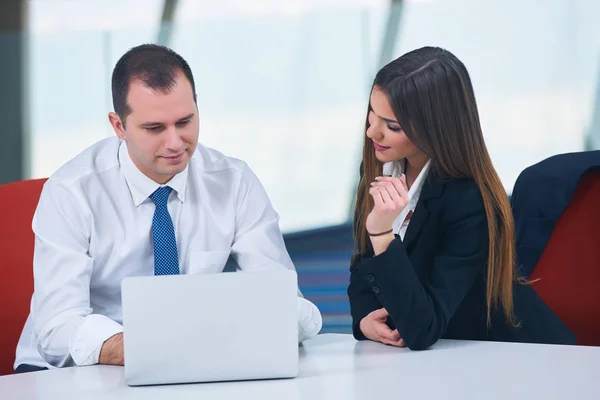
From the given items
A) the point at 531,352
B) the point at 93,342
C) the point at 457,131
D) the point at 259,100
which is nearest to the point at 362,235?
the point at 457,131

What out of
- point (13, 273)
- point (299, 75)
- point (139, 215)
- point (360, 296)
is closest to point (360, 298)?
point (360, 296)

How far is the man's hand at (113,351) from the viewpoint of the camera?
1.72m

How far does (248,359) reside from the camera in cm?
148

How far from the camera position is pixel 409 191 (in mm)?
1954

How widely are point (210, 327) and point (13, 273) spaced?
994mm

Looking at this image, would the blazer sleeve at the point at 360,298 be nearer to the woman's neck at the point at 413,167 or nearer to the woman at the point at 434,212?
the woman at the point at 434,212

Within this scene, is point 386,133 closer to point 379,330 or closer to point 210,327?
point 379,330

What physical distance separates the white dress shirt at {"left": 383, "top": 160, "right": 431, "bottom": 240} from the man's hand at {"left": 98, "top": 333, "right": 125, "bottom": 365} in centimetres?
69

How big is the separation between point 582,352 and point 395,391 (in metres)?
0.48

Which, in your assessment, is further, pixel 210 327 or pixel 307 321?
pixel 307 321

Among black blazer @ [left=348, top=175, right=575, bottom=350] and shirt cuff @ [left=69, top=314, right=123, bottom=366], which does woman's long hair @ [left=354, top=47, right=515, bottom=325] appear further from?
shirt cuff @ [left=69, top=314, right=123, bottom=366]

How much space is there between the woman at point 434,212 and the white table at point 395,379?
12cm

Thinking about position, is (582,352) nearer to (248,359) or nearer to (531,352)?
(531,352)

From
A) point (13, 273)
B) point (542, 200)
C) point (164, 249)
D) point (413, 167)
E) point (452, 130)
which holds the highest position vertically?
point (452, 130)
